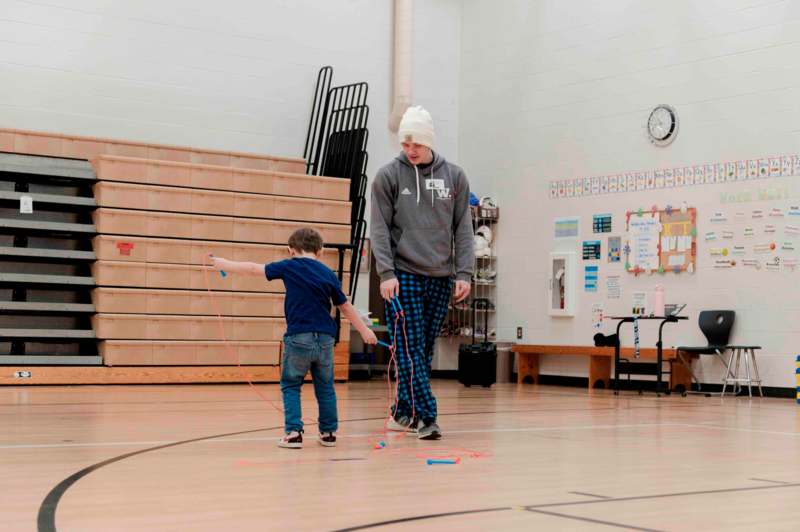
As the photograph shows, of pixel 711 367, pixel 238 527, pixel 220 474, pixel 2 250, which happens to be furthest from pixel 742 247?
pixel 238 527

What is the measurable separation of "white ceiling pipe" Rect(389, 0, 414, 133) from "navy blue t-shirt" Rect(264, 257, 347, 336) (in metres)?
8.21

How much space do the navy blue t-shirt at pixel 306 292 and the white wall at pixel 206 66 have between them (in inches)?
280

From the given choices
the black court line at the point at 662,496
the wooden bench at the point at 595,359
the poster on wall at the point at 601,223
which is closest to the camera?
the black court line at the point at 662,496

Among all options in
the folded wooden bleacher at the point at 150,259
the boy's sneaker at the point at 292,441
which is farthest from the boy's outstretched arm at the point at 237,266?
the folded wooden bleacher at the point at 150,259

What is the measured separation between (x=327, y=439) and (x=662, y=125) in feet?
24.3

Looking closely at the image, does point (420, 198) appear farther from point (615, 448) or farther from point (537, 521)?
point (537, 521)

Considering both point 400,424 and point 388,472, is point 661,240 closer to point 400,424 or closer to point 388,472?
point 400,424

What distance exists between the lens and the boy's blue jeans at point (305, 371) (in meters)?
4.89

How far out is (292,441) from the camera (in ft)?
15.9

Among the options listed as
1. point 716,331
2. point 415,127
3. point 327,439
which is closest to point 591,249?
point 716,331

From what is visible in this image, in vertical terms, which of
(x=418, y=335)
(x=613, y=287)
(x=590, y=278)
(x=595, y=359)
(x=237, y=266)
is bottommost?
(x=595, y=359)

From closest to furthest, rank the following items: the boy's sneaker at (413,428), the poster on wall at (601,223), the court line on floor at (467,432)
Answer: the court line on floor at (467,432) → the boy's sneaker at (413,428) → the poster on wall at (601,223)

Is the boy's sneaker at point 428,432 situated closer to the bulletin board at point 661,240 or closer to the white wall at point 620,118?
the white wall at point 620,118

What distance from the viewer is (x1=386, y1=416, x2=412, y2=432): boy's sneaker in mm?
5523
